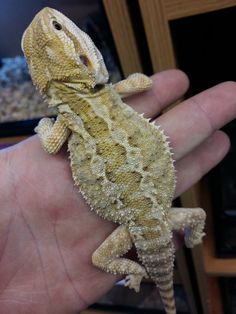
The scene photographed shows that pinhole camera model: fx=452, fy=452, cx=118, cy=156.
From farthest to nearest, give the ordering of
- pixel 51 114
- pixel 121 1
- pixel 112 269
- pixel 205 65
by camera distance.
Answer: pixel 51 114 → pixel 205 65 → pixel 112 269 → pixel 121 1

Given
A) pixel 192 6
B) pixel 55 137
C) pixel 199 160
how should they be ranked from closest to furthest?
pixel 192 6 < pixel 55 137 < pixel 199 160

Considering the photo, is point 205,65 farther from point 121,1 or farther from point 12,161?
point 12,161

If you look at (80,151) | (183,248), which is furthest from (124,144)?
(183,248)

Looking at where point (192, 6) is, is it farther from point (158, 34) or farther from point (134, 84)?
point (134, 84)

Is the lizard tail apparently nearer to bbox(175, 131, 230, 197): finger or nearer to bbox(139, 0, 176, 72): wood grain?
bbox(175, 131, 230, 197): finger

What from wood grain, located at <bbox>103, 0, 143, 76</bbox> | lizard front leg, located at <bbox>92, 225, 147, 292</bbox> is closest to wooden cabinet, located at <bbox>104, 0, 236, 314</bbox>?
wood grain, located at <bbox>103, 0, 143, 76</bbox>

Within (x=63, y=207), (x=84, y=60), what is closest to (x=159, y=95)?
(x=84, y=60)

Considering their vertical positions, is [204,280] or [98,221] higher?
[98,221]
